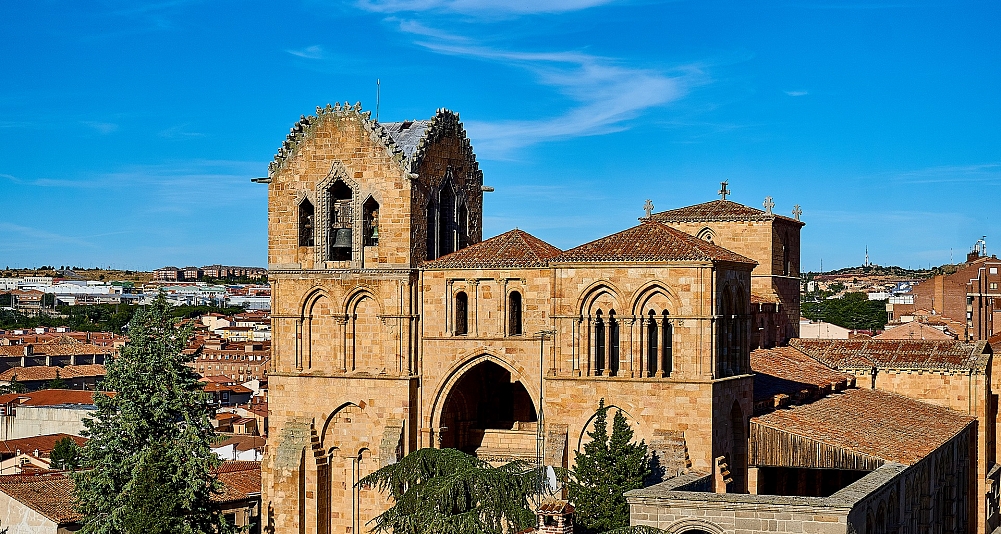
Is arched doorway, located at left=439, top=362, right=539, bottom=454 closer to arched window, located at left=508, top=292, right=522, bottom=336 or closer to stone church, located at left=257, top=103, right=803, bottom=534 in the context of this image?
stone church, located at left=257, top=103, right=803, bottom=534

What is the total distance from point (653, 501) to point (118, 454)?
57.8ft

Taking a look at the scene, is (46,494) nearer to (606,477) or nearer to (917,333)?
(606,477)

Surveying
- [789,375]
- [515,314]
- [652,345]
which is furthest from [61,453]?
[652,345]

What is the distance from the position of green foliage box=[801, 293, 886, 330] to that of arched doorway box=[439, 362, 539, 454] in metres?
96.7

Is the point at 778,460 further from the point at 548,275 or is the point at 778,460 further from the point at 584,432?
the point at 548,275

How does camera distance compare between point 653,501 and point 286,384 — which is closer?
Answer: point 653,501

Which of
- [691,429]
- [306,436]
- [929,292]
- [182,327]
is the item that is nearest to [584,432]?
[691,429]

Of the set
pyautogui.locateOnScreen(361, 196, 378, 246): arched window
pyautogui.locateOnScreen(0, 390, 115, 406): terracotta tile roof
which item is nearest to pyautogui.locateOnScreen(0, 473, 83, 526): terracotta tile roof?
pyautogui.locateOnScreen(361, 196, 378, 246): arched window

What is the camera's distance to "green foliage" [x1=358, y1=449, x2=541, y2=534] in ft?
104

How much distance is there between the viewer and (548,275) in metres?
37.8

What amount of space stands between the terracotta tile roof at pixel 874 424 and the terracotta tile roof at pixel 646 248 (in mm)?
5385

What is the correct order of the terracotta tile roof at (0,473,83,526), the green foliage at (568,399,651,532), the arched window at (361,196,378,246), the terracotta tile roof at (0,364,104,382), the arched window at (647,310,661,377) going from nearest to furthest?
the green foliage at (568,399,651,532), the arched window at (647,310,661,377), the arched window at (361,196,378,246), the terracotta tile roof at (0,473,83,526), the terracotta tile roof at (0,364,104,382)

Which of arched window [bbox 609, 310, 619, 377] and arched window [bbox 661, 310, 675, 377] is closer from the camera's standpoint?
arched window [bbox 661, 310, 675, 377]

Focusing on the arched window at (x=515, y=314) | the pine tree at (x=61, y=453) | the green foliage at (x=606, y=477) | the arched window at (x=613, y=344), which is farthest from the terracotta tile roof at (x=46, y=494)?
the green foliage at (x=606, y=477)
